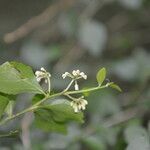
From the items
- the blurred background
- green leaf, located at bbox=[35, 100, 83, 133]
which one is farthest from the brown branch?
green leaf, located at bbox=[35, 100, 83, 133]

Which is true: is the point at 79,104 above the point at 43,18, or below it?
below

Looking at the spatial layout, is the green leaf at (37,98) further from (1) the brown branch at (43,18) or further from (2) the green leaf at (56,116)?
(1) the brown branch at (43,18)

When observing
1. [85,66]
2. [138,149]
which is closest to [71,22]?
[85,66]

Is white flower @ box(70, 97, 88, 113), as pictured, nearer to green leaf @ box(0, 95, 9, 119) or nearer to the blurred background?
green leaf @ box(0, 95, 9, 119)

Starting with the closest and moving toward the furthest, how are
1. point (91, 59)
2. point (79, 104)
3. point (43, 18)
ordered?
1. point (79, 104)
2. point (43, 18)
3. point (91, 59)

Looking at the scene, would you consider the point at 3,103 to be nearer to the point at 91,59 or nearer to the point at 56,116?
the point at 56,116

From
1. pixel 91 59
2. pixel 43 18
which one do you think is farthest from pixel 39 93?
pixel 91 59

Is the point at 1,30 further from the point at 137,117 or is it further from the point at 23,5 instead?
the point at 137,117
